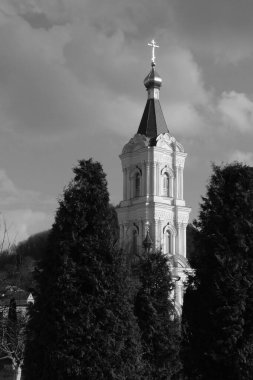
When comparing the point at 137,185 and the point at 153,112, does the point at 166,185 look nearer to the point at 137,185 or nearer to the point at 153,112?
the point at 137,185

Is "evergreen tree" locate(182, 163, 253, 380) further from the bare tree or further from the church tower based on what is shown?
the church tower

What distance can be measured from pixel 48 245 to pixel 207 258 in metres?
4.63

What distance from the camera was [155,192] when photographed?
6147 cm

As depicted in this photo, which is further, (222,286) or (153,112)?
(153,112)

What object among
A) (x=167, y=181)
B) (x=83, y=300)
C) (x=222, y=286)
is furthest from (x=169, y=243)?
(x=83, y=300)

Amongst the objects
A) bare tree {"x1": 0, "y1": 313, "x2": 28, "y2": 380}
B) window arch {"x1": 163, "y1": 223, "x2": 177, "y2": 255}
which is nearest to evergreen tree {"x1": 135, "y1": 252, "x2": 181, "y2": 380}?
bare tree {"x1": 0, "y1": 313, "x2": 28, "y2": 380}

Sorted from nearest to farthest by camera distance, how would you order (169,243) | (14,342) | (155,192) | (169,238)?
(14,342) < (155,192) < (169,243) < (169,238)

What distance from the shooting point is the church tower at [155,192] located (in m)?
61.0

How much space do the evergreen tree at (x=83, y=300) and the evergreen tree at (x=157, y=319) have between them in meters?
8.42

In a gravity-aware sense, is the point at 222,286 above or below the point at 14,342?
above

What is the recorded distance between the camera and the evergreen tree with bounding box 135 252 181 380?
25.9 meters

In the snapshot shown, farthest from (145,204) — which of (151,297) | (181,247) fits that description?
(151,297)

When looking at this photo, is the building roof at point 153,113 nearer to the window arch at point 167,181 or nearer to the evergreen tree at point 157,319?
the window arch at point 167,181

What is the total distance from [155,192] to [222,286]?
143 ft
